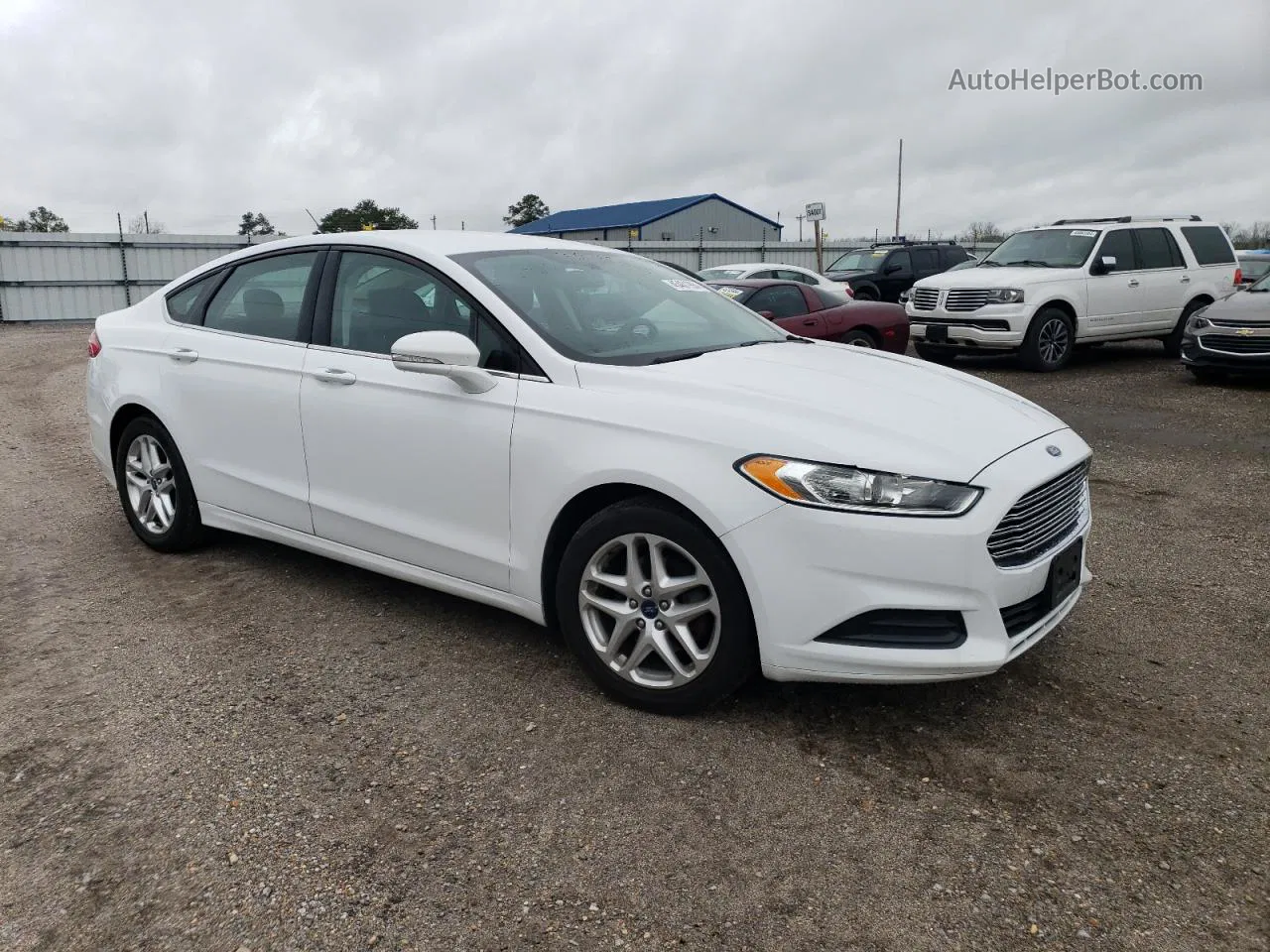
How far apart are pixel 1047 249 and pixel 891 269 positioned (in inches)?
252

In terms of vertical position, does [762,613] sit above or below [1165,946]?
above

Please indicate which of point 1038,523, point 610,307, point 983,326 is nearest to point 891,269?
point 983,326

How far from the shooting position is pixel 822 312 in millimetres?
11633

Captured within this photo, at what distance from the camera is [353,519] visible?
402 cm

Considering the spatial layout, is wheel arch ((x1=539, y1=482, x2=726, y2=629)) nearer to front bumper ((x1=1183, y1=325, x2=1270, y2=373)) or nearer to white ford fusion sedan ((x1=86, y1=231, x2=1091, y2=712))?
white ford fusion sedan ((x1=86, y1=231, x2=1091, y2=712))

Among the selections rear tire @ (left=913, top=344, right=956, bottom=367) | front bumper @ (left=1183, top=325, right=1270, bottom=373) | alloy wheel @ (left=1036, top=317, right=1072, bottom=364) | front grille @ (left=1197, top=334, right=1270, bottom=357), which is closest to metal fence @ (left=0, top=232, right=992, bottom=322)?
rear tire @ (left=913, top=344, right=956, bottom=367)

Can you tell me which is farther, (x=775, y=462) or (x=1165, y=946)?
(x=775, y=462)

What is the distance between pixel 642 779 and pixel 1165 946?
137 cm

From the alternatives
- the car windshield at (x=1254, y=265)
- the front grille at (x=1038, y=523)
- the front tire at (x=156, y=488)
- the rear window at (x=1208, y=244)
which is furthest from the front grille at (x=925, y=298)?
the front tire at (x=156, y=488)

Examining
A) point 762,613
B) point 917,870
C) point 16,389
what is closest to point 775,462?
point 762,613

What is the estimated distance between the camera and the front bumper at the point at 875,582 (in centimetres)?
286

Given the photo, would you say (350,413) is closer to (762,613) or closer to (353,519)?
(353,519)

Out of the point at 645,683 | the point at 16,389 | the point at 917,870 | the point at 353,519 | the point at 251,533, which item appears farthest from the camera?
the point at 16,389

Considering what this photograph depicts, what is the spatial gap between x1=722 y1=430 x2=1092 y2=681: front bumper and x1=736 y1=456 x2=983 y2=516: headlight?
0.03 meters
